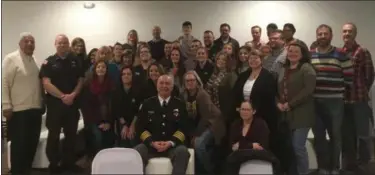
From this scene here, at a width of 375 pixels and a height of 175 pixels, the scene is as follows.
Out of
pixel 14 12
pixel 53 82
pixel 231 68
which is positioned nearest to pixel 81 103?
pixel 53 82

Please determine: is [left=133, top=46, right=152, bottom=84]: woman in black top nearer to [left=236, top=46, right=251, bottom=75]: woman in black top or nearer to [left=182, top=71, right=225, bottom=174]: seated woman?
[left=182, top=71, right=225, bottom=174]: seated woman

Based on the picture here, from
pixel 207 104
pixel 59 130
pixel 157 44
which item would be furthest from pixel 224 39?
pixel 59 130

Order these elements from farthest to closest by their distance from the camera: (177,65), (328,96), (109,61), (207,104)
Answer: (109,61) < (177,65) < (207,104) < (328,96)

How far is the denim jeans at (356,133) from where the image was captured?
4082 millimetres

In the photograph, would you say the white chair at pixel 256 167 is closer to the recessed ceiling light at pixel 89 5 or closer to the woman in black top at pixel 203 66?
the woman in black top at pixel 203 66

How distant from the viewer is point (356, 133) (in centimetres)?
412

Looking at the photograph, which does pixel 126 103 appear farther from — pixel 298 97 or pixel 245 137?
pixel 298 97

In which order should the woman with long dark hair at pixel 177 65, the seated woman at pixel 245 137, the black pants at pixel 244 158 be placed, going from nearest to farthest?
the black pants at pixel 244 158 → the seated woman at pixel 245 137 → the woman with long dark hair at pixel 177 65

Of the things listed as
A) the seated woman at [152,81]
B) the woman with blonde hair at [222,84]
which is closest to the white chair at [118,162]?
the seated woman at [152,81]

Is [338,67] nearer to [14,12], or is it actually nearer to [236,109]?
[236,109]

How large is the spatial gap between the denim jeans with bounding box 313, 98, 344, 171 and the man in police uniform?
2234mm

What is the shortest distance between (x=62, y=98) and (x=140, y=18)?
2.26m

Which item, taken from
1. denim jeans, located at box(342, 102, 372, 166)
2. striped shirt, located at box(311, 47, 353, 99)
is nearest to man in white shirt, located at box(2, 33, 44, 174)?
striped shirt, located at box(311, 47, 353, 99)

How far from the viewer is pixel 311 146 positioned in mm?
3996
